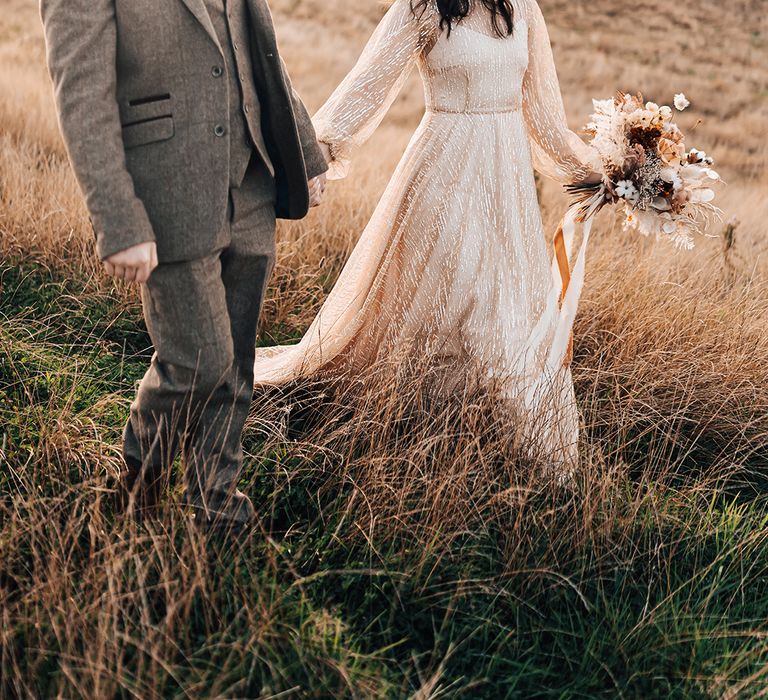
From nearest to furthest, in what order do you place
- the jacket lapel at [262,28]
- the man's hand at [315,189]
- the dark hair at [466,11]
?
the jacket lapel at [262,28], the man's hand at [315,189], the dark hair at [466,11]

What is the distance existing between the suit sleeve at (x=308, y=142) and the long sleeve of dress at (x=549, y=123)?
1.04 m

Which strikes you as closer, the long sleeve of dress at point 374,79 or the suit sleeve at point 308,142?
the suit sleeve at point 308,142

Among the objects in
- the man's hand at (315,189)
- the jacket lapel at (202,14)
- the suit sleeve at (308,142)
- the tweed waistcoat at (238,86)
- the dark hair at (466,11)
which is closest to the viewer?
the jacket lapel at (202,14)

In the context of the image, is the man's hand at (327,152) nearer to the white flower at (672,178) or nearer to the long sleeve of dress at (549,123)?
the long sleeve of dress at (549,123)

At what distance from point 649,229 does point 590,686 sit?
5.73 feet

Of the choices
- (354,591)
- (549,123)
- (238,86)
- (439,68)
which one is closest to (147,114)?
(238,86)

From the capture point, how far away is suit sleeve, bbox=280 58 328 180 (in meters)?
2.75

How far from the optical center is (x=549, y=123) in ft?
11.4

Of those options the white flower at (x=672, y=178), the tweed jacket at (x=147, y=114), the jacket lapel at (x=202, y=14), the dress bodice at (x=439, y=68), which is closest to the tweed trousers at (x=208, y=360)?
the tweed jacket at (x=147, y=114)

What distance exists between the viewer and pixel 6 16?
44.7ft

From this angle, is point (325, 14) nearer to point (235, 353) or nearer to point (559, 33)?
point (559, 33)

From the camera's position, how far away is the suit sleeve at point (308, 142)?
2752mm

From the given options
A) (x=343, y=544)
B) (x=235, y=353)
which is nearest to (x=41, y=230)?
(x=235, y=353)

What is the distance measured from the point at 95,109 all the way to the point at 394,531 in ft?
4.77
